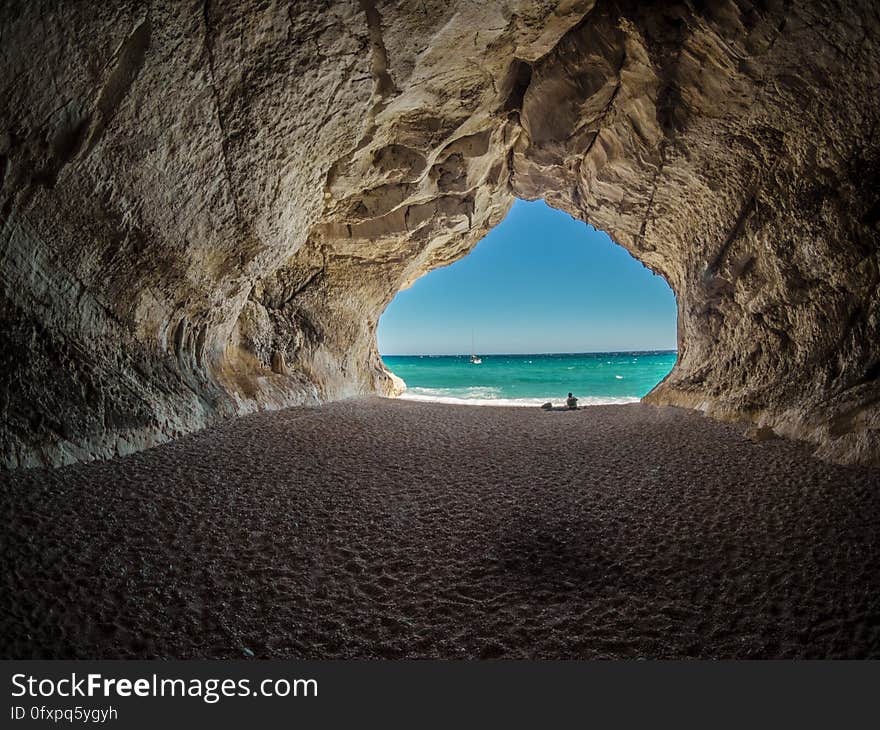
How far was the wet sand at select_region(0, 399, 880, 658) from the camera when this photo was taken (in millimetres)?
2805

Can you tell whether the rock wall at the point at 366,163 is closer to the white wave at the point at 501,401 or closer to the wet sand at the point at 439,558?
the wet sand at the point at 439,558

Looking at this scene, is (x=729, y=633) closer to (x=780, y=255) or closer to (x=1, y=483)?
(x=1, y=483)

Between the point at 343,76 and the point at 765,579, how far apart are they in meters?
8.37

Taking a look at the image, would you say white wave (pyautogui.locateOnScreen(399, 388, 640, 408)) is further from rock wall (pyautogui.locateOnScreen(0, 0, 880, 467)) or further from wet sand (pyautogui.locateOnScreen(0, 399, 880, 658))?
wet sand (pyautogui.locateOnScreen(0, 399, 880, 658))

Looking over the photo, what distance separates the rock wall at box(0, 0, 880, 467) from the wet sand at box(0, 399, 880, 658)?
1656 millimetres

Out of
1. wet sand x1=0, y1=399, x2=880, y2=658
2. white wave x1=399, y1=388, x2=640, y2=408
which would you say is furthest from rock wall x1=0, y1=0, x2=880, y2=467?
white wave x1=399, y1=388, x2=640, y2=408

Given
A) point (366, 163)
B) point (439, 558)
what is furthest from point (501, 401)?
point (439, 558)

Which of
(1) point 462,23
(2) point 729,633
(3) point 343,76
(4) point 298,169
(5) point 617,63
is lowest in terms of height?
(2) point 729,633

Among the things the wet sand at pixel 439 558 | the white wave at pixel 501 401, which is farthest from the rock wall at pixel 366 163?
the white wave at pixel 501 401

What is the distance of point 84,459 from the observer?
18.6ft

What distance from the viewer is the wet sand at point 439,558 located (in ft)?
9.20

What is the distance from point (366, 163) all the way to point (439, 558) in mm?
9722

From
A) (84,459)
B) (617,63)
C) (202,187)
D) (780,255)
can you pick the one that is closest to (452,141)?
(617,63)

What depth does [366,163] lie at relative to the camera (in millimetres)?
10766
